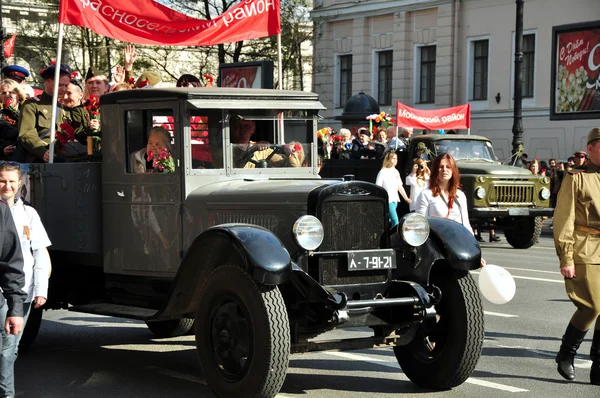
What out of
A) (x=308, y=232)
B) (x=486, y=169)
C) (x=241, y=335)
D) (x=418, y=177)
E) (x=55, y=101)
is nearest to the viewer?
(x=241, y=335)

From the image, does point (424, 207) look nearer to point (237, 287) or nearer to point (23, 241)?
point (237, 287)

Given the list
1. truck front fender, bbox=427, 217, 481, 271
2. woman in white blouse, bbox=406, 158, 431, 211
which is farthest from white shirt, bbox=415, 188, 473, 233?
woman in white blouse, bbox=406, 158, 431, 211

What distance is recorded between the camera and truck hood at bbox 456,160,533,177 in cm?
1966

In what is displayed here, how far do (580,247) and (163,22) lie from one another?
14.1ft

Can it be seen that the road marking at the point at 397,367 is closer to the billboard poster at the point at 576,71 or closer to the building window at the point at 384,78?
the billboard poster at the point at 576,71

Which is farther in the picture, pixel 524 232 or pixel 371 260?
pixel 524 232

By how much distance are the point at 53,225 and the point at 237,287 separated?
2.69m

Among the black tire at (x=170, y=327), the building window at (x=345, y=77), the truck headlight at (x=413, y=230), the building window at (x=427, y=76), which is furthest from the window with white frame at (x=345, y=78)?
the truck headlight at (x=413, y=230)

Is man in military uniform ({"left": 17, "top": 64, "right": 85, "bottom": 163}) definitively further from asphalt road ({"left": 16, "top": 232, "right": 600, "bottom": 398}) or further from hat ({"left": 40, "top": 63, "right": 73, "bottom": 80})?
asphalt road ({"left": 16, "top": 232, "right": 600, "bottom": 398})

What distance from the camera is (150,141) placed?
8273 millimetres

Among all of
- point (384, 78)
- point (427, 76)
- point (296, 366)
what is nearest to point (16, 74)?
point (296, 366)

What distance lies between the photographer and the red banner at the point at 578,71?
26.5 m

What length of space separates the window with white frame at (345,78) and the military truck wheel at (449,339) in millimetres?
37961

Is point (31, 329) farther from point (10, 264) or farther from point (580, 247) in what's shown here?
point (580, 247)
